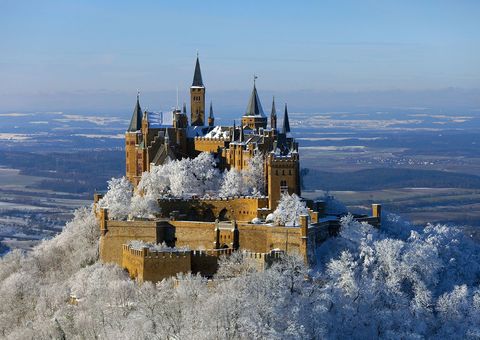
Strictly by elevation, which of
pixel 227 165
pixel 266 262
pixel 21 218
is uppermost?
pixel 227 165

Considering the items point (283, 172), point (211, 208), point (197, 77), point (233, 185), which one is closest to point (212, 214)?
point (211, 208)

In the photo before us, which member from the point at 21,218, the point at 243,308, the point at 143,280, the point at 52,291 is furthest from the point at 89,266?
the point at 21,218

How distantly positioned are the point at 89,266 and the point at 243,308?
1973 centimetres

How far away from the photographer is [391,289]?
6694 centimetres

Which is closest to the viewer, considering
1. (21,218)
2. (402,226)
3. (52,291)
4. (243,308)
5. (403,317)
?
(243,308)

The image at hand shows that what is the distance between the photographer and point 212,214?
2899 inches

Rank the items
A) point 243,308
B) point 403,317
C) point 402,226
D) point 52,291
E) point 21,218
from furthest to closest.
Answer: point 21,218 < point 402,226 < point 52,291 < point 403,317 < point 243,308

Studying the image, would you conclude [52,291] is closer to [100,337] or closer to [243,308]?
[100,337]

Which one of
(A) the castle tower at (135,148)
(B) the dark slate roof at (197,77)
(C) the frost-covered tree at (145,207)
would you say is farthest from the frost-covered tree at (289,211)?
(B) the dark slate roof at (197,77)

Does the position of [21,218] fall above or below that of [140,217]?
below

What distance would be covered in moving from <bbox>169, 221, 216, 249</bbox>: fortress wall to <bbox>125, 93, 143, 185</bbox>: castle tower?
34.7 ft

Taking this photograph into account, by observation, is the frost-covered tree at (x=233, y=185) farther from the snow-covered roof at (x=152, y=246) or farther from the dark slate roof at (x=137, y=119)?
the dark slate roof at (x=137, y=119)

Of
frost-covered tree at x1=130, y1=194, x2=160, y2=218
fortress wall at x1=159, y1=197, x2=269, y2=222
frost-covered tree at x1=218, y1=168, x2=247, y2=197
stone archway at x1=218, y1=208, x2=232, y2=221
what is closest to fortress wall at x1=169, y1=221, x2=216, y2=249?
fortress wall at x1=159, y1=197, x2=269, y2=222

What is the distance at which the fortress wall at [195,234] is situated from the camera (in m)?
69.4
